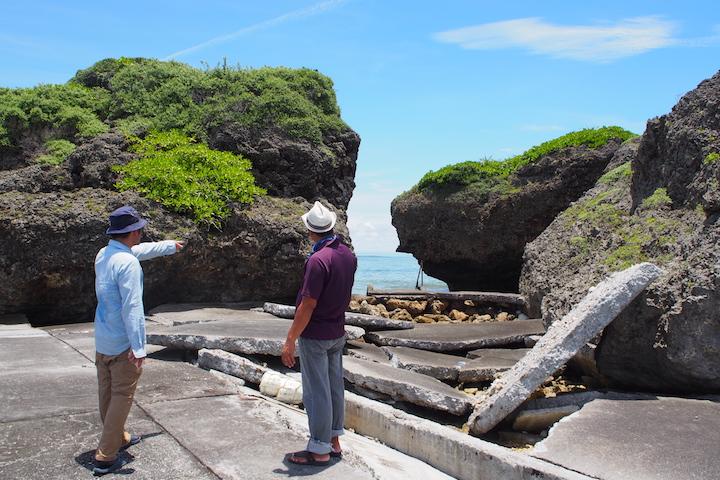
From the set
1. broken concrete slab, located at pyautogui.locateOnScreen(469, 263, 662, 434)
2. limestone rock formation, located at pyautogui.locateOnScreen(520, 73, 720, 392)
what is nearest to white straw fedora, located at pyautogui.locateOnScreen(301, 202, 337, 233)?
broken concrete slab, located at pyautogui.locateOnScreen(469, 263, 662, 434)

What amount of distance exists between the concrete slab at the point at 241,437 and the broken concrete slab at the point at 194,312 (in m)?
3.86

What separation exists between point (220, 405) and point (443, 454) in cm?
188

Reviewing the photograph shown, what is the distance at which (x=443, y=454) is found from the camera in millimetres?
5012

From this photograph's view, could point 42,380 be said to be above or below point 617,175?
below

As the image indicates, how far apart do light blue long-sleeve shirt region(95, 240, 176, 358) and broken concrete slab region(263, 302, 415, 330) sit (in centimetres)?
531

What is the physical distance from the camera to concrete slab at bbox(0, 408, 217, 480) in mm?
4023

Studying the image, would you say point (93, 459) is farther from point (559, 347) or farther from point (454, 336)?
point (454, 336)

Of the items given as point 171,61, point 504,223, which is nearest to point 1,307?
point 171,61

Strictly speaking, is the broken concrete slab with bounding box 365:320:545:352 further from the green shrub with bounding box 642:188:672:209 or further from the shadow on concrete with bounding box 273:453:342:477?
the shadow on concrete with bounding box 273:453:342:477

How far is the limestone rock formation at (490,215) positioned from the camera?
1633cm

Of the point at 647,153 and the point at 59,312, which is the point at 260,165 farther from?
the point at 647,153

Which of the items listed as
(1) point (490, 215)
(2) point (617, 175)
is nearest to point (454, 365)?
(2) point (617, 175)

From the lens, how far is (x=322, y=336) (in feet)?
14.8

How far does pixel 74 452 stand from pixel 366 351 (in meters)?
4.64
